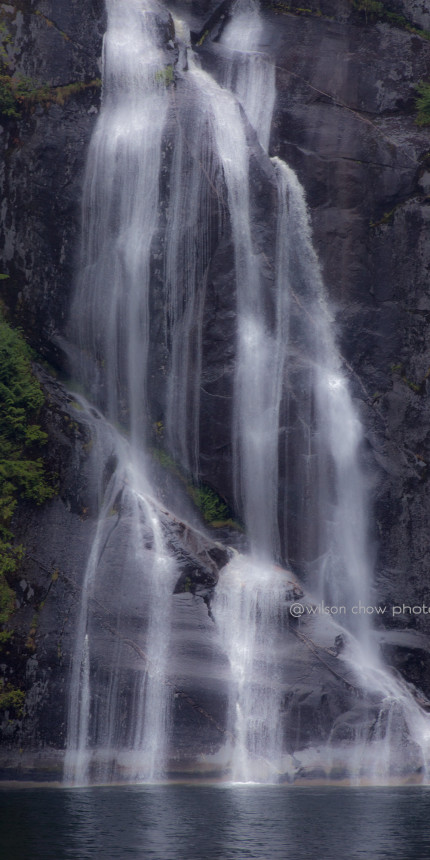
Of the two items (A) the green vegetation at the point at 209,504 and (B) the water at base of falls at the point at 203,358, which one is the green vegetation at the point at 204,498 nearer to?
(A) the green vegetation at the point at 209,504

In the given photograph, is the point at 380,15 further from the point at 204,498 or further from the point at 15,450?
the point at 15,450

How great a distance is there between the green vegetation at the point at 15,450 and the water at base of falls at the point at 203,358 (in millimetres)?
1272

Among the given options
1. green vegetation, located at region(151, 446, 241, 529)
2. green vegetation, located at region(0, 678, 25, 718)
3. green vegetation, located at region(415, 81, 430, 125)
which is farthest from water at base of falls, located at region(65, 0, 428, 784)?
green vegetation, located at region(415, 81, 430, 125)

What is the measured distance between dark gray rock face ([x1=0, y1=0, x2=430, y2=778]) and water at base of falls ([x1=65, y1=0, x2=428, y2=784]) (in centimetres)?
32

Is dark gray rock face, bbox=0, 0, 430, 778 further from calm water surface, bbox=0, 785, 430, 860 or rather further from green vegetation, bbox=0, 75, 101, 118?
calm water surface, bbox=0, 785, 430, 860

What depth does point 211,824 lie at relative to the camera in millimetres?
12898

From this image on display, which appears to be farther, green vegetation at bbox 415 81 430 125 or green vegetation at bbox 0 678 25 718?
green vegetation at bbox 415 81 430 125

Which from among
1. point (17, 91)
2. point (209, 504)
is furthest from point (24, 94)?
point (209, 504)

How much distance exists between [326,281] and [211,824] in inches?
495

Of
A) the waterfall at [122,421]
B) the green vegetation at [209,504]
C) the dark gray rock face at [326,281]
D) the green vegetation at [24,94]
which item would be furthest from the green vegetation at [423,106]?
the green vegetation at [209,504]

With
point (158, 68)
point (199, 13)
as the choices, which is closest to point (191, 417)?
point (158, 68)

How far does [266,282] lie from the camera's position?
21.2 m

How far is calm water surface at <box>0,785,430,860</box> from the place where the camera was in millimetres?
11180

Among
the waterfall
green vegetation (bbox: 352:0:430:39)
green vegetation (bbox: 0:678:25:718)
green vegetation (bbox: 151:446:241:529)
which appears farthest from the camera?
green vegetation (bbox: 352:0:430:39)
